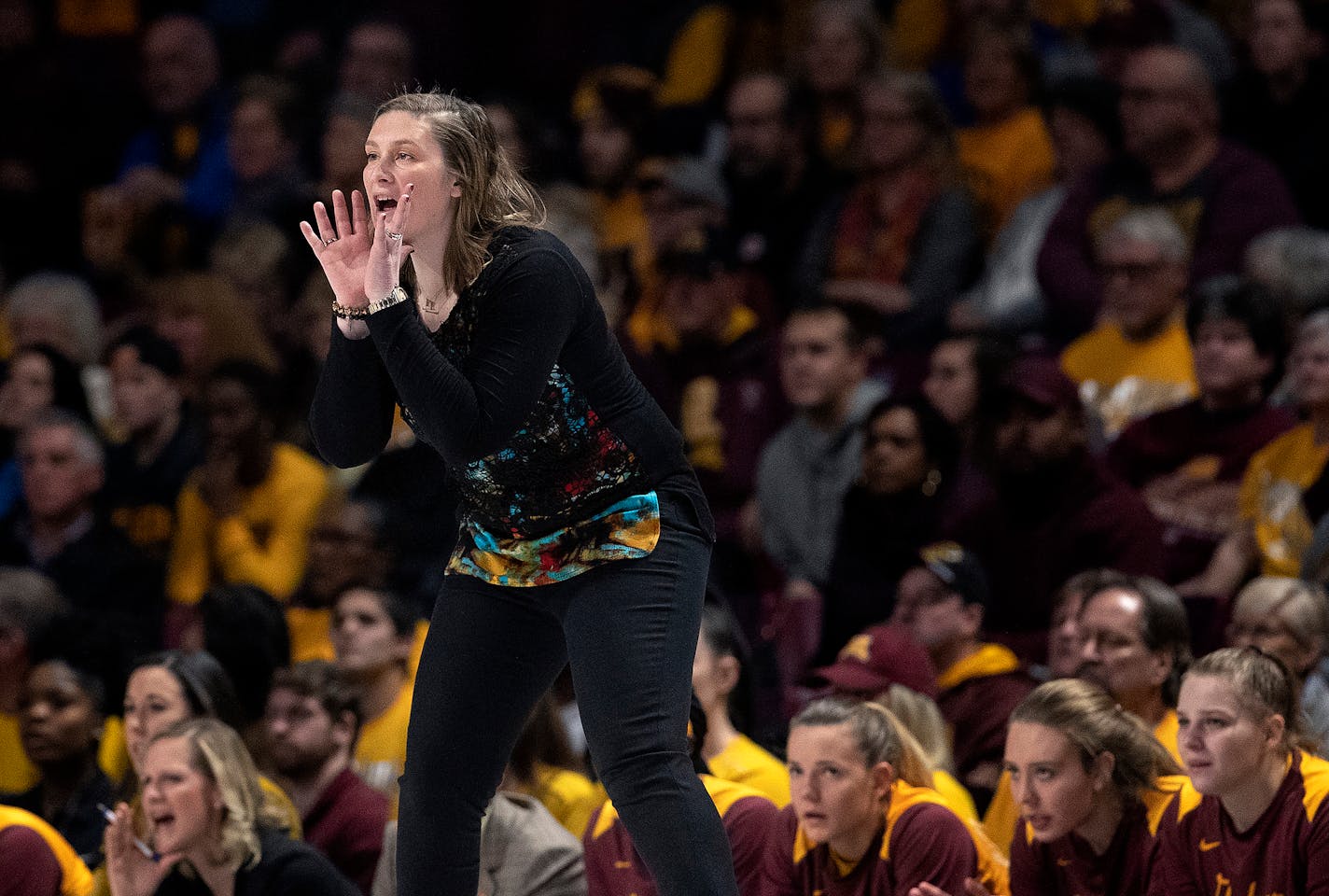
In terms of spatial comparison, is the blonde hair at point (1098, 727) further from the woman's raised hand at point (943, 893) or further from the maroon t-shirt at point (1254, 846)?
the woman's raised hand at point (943, 893)

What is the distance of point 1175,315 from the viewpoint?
20.4 ft

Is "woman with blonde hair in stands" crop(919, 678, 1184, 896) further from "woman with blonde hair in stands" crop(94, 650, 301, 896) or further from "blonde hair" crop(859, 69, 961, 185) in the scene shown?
"blonde hair" crop(859, 69, 961, 185)

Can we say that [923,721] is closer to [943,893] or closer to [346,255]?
[943,893]

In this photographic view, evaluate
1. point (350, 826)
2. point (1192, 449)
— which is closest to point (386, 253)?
point (350, 826)

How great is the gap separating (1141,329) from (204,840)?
3.26 meters

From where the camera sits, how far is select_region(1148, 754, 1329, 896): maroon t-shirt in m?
3.62

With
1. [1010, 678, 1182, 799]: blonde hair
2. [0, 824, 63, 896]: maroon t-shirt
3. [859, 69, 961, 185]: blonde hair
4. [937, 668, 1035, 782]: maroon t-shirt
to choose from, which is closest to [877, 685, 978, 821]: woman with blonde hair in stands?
[937, 668, 1035, 782]: maroon t-shirt

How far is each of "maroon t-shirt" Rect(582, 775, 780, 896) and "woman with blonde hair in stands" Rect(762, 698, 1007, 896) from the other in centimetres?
8

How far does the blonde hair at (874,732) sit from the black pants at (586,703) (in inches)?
47.4

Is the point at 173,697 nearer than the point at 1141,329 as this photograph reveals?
Yes

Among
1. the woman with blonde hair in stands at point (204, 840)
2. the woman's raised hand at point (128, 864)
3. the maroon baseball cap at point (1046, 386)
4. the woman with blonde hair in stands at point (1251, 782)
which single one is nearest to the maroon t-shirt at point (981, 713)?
the maroon baseball cap at point (1046, 386)

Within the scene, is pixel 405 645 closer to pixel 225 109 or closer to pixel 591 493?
pixel 591 493

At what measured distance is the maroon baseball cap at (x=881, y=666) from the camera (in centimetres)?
451

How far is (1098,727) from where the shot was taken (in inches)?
154
